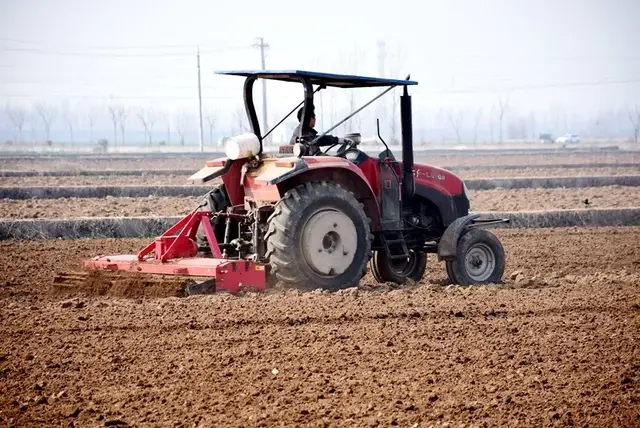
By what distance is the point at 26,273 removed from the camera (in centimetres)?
1205

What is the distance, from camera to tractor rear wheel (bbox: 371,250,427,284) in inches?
452

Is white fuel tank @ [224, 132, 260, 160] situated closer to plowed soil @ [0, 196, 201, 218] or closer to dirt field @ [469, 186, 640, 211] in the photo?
plowed soil @ [0, 196, 201, 218]

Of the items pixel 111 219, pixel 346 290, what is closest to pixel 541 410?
pixel 346 290

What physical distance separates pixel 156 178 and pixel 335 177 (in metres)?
22.4

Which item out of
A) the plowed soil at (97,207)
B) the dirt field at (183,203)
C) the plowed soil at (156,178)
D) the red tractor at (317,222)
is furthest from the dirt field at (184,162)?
the red tractor at (317,222)

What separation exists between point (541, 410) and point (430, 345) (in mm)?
1742

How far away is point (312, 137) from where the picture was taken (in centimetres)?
1048

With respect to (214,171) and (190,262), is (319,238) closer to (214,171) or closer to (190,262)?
(190,262)

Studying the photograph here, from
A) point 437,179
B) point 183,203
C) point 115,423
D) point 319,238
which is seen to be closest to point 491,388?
point 115,423

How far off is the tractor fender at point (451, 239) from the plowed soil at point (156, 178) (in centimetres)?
1792

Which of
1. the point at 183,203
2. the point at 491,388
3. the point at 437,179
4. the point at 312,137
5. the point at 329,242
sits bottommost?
the point at 491,388

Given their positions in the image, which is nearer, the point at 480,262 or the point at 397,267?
the point at 480,262

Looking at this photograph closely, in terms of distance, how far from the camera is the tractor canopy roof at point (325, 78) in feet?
33.1

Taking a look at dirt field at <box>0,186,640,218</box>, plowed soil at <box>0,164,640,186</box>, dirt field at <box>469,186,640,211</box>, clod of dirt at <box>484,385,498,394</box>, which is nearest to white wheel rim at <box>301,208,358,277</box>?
clod of dirt at <box>484,385,498,394</box>
